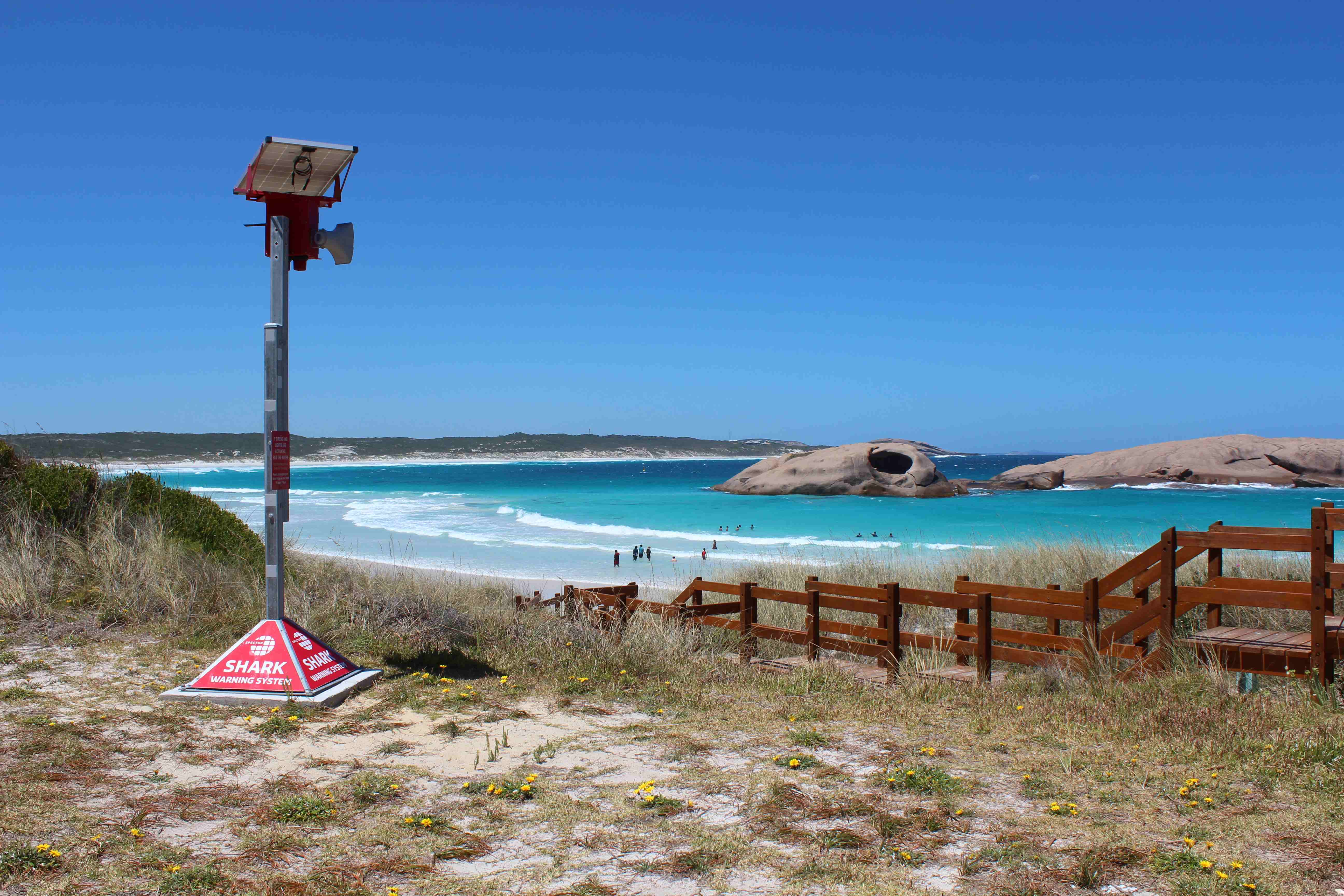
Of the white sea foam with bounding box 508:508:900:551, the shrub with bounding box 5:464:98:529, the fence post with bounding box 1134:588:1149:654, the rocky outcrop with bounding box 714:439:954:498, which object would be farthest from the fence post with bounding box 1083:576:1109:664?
the rocky outcrop with bounding box 714:439:954:498

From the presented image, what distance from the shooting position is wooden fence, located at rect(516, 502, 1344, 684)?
23.5ft

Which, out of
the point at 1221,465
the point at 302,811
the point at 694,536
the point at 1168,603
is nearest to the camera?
the point at 302,811

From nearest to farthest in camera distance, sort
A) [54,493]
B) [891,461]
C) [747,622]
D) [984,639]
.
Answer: [984,639] < [747,622] < [54,493] < [891,461]

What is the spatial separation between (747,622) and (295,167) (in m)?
6.24

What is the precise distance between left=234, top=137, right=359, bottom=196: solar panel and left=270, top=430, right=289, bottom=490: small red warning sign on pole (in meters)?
1.81

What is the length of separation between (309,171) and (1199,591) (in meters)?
7.62

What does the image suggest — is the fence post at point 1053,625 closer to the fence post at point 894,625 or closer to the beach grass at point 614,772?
the beach grass at point 614,772

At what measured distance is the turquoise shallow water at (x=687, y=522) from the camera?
1069 inches

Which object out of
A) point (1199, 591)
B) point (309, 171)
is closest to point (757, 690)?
point (1199, 591)

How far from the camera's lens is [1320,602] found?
6871 millimetres

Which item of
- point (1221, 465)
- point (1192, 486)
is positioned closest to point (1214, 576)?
point (1221, 465)

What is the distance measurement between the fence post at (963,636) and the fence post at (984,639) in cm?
49

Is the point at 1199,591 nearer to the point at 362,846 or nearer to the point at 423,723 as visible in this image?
the point at 423,723

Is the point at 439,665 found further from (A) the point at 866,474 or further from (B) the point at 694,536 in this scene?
(A) the point at 866,474
